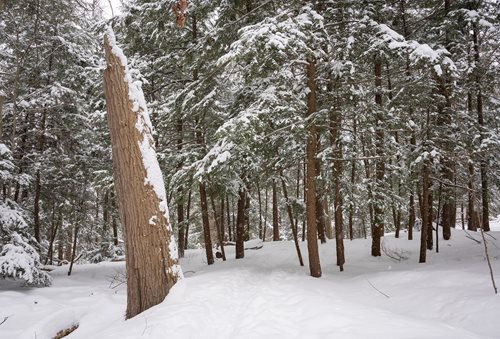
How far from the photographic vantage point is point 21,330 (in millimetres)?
6238

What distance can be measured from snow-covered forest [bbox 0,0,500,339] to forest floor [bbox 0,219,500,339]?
0.15 ft

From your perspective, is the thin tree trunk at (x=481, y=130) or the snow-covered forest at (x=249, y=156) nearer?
the snow-covered forest at (x=249, y=156)

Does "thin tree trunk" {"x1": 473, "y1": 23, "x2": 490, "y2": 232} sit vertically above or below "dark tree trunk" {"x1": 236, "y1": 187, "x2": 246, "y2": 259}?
above

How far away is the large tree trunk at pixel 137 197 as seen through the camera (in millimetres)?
5184

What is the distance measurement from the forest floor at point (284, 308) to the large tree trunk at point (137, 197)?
1.20 feet

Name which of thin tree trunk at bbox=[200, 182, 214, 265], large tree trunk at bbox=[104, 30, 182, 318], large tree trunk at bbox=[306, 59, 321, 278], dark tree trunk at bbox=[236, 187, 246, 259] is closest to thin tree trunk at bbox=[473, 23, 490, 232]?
large tree trunk at bbox=[306, 59, 321, 278]

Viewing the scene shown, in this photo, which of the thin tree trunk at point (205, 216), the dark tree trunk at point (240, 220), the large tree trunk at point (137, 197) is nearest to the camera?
the large tree trunk at point (137, 197)

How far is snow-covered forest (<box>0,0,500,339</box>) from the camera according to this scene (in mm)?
5238

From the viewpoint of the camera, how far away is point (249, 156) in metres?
9.16

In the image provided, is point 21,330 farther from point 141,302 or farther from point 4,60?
point 4,60

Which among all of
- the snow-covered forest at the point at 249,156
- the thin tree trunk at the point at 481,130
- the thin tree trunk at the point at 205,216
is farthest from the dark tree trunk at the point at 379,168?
the thin tree trunk at the point at 205,216

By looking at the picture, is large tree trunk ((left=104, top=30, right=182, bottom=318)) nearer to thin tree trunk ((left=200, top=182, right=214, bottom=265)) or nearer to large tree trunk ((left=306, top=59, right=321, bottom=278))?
large tree trunk ((left=306, top=59, right=321, bottom=278))

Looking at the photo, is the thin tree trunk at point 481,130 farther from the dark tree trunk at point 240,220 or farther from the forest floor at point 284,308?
the dark tree trunk at point 240,220

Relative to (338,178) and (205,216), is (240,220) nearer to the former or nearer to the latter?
(205,216)
